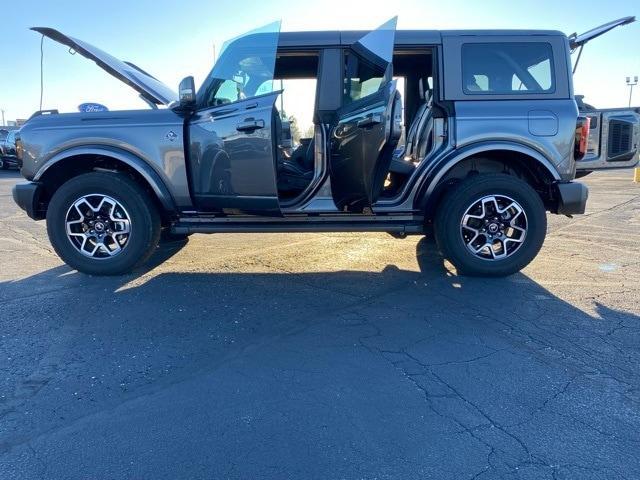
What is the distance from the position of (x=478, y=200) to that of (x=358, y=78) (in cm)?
165

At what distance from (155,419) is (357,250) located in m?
3.80

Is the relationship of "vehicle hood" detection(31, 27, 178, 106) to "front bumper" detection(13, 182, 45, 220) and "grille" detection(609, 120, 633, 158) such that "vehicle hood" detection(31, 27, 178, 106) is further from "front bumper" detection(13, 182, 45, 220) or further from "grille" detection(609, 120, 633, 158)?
"grille" detection(609, 120, 633, 158)

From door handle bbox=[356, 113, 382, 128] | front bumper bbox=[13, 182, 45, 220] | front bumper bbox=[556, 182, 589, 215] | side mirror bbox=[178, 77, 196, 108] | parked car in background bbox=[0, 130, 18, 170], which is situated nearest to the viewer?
door handle bbox=[356, 113, 382, 128]

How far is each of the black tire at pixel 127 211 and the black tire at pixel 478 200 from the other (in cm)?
287

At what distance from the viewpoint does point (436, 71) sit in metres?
4.46

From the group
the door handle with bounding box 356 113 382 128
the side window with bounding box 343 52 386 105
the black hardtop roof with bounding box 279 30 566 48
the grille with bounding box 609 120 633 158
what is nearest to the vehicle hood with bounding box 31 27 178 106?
the black hardtop roof with bounding box 279 30 566 48

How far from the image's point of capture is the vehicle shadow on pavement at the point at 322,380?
211cm

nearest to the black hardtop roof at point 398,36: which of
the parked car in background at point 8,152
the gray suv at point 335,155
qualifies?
the gray suv at point 335,155

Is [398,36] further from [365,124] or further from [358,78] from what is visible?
[365,124]

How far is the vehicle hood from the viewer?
4648 mm

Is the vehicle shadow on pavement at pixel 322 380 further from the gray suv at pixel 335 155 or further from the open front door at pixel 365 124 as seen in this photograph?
the open front door at pixel 365 124

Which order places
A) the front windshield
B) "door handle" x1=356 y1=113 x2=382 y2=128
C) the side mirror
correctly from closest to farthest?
"door handle" x1=356 y1=113 x2=382 y2=128 → the side mirror → the front windshield

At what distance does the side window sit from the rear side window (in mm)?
912

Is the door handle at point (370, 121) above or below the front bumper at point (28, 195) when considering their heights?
above
